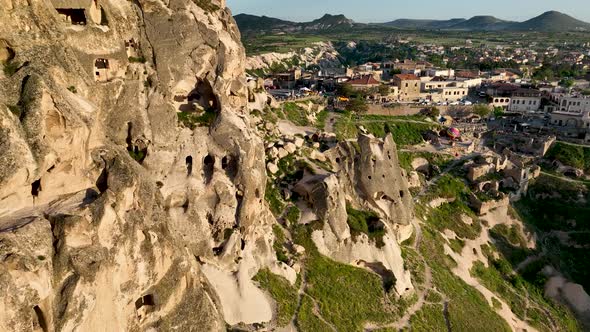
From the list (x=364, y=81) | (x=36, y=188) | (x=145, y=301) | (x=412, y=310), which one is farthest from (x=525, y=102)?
(x=36, y=188)

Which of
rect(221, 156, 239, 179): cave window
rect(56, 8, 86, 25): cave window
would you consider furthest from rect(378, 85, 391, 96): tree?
rect(56, 8, 86, 25): cave window

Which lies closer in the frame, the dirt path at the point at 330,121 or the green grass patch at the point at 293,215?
the green grass patch at the point at 293,215

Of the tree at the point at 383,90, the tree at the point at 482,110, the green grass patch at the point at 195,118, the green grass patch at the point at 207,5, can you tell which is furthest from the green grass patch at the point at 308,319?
the tree at the point at 482,110

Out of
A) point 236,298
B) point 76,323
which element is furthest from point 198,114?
point 76,323

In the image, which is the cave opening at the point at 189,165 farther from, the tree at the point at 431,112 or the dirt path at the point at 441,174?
the tree at the point at 431,112

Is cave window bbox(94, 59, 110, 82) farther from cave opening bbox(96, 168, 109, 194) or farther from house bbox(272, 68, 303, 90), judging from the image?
house bbox(272, 68, 303, 90)
